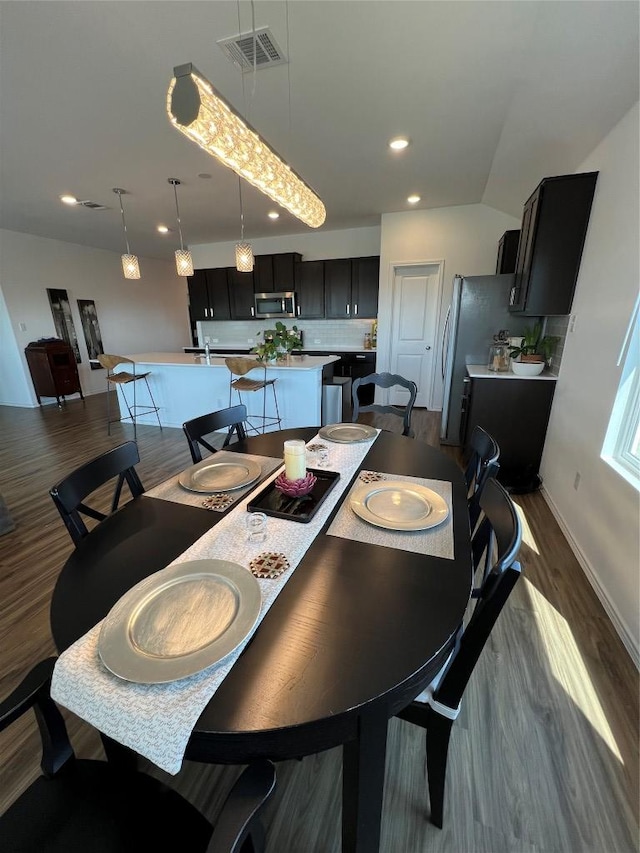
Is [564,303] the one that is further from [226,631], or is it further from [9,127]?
[9,127]

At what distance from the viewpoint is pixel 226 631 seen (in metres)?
0.70

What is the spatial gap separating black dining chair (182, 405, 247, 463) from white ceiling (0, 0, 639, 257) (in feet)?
6.23

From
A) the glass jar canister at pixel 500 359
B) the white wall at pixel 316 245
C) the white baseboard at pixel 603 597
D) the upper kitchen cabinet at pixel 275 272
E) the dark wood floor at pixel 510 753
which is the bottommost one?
the dark wood floor at pixel 510 753

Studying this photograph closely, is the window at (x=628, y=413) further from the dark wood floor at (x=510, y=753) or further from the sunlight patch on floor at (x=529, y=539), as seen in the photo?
the dark wood floor at (x=510, y=753)

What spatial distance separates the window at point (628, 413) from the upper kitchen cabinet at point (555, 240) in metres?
0.98

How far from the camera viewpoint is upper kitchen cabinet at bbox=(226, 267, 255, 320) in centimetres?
634

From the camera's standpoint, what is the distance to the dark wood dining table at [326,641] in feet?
1.92

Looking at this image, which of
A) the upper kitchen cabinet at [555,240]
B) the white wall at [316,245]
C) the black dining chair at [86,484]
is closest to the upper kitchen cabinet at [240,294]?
the white wall at [316,245]

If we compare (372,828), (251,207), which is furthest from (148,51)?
(372,828)

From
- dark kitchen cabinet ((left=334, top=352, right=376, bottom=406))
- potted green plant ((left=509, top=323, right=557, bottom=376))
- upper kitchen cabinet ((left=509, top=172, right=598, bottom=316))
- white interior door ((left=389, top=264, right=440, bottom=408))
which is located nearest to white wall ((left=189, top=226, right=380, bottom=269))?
white interior door ((left=389, top=264, right=440, bottom=408))

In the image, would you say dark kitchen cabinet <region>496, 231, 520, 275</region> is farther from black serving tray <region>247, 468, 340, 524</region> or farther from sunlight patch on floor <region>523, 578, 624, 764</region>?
black serving tray <region>247, 468, 340, 524</region>

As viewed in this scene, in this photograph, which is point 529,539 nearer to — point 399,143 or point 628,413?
point 628,413

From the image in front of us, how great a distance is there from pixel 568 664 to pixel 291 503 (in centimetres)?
140

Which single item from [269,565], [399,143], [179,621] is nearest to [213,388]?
[399,143]
